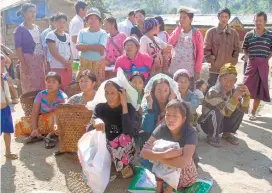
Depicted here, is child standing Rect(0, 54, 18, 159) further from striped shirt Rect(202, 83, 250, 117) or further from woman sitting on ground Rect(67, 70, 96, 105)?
striped shirt Rect(202, 83, 250, 117)

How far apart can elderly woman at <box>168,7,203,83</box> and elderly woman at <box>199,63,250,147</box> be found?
0.57 metres

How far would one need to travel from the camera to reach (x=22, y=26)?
17.2 ft

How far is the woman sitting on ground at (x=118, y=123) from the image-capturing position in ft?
11.6

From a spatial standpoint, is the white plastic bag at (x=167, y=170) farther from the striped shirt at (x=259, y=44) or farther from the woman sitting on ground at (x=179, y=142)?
the striped shirt at (x=259, y=44)

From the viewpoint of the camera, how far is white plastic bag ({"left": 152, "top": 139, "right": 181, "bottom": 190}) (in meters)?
2.98

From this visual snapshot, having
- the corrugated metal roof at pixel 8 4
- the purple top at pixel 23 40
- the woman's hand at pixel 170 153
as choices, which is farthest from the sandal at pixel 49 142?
the corrugated metal roof at pixel 8 4

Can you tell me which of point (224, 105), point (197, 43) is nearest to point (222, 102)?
point (224, 105)

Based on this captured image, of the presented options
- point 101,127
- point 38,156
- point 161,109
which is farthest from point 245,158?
point 38,156

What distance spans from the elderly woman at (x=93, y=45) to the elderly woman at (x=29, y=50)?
0.76 m

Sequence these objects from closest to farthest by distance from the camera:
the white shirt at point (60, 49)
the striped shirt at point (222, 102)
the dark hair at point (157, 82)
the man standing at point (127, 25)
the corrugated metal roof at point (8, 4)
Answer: the dark hair at point (157, 82) < the striped shirt at point (222, 102) < the white shirt at point (60, 49) < the man standing at point (127, 25) < the corrugated metal roof at point (8, 4)

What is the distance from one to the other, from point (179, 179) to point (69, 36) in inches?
138

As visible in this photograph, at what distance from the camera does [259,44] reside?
5684 millimetres

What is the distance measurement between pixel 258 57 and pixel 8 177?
4340mm

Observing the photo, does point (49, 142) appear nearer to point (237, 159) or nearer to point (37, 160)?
point (37, 160)
